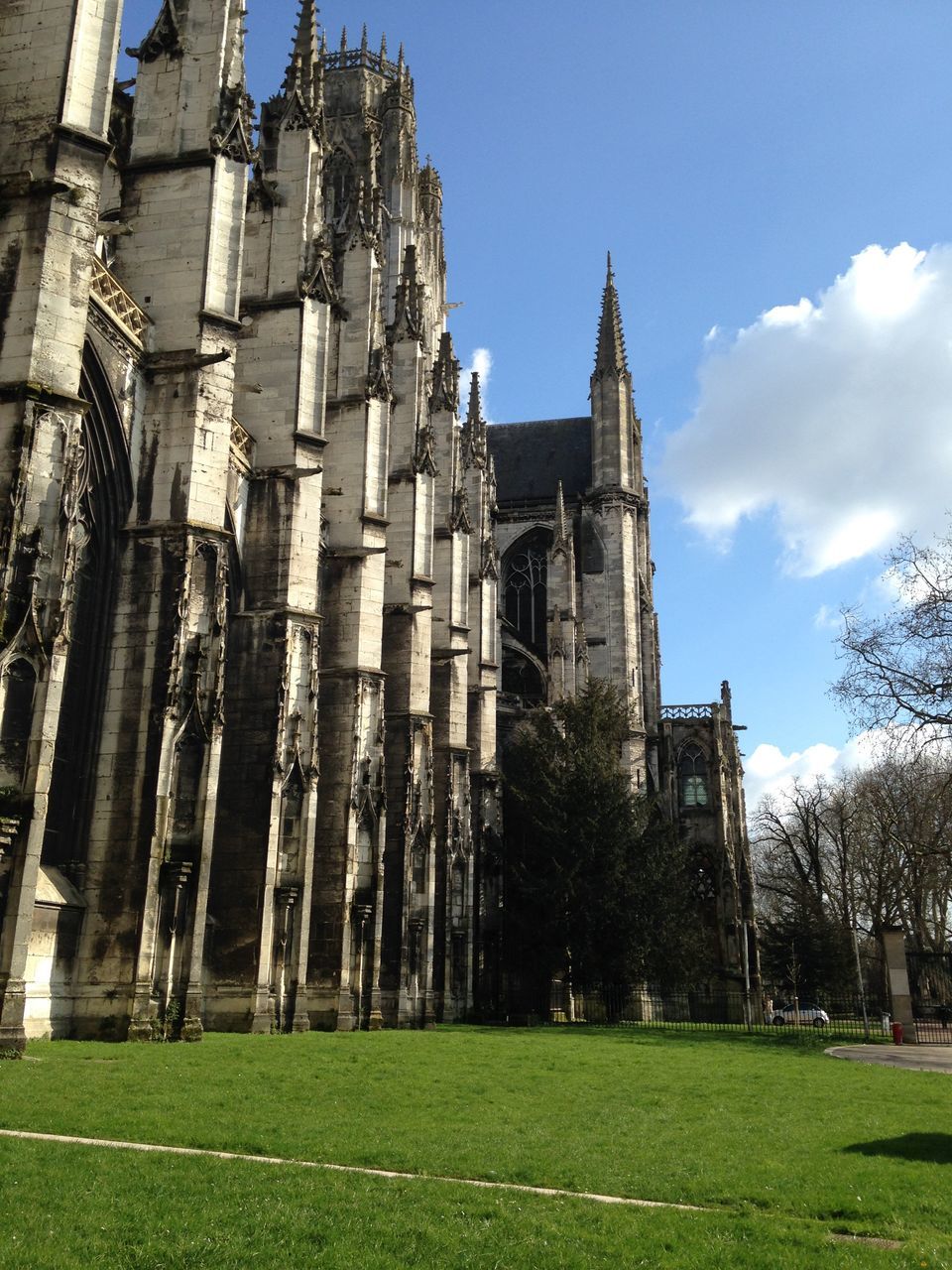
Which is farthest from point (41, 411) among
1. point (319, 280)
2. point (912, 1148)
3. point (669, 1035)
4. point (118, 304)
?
point (669, 1035)

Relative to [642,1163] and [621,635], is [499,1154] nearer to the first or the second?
[642,1163]

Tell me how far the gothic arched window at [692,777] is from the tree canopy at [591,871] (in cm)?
1648

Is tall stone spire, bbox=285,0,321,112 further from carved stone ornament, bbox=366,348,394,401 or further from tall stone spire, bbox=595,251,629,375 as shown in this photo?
tall stone spire, bbox=595,251,629,375

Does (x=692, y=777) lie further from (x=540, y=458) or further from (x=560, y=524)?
(x=540, y=458)

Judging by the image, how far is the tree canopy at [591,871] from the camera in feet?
117

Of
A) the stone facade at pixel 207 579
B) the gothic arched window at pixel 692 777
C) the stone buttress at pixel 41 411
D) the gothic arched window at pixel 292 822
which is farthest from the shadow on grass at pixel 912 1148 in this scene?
the gothic arched window at pixel 692 777

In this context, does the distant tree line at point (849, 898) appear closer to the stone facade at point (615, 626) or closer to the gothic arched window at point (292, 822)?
the stone facade at point (615, 626)

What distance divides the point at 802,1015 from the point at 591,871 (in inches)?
1079

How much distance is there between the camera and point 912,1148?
1061cm

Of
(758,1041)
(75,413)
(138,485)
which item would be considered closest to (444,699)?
(758,1041)

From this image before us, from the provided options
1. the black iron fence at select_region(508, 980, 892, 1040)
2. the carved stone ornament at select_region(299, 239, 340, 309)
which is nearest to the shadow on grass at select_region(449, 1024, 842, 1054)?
the black iron fence at select_region(508, 980, 892, 1040)

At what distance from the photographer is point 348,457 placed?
29859mm

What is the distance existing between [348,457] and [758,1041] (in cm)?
1785

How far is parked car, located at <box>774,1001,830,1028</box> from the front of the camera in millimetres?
48969
